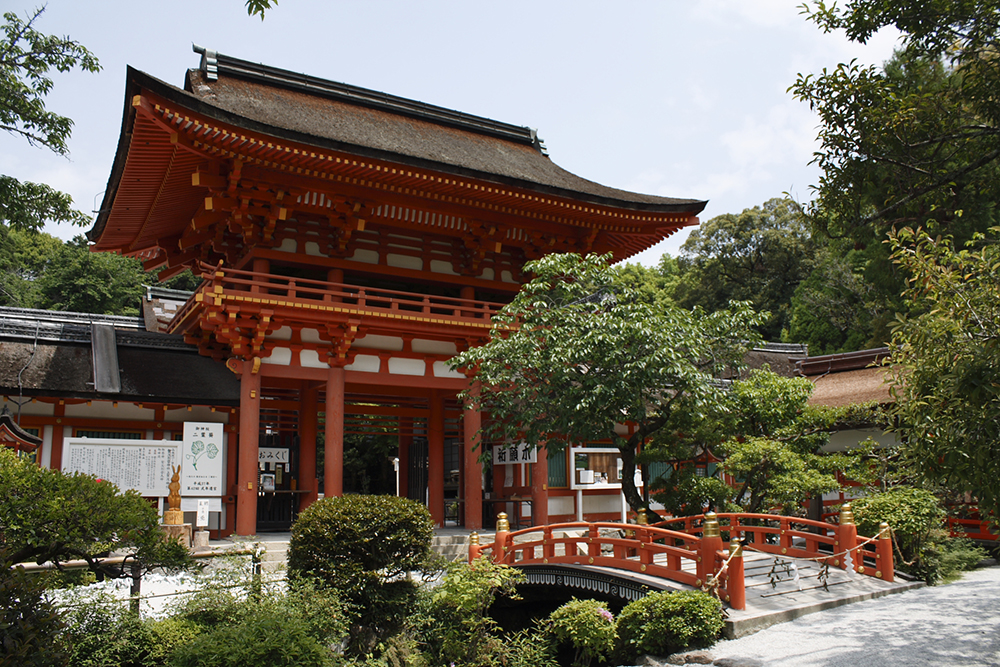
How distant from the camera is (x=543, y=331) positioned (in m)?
12.6

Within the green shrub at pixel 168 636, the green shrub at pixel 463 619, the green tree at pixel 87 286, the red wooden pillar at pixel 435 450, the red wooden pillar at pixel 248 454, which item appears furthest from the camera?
the green tree at pixel 87 286

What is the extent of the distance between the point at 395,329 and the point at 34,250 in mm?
39265

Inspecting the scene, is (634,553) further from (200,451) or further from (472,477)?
(200,451)

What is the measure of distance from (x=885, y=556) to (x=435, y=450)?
9.34 m

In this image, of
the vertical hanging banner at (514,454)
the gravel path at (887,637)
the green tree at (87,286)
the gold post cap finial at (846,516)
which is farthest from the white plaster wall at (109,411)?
the green tree at (87,286)

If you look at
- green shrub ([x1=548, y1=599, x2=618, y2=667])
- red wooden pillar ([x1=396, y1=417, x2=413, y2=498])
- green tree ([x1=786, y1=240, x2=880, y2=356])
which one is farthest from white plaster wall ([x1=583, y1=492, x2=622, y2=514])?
green tree ([x1=786, y1=240, x2=880, y2=356])

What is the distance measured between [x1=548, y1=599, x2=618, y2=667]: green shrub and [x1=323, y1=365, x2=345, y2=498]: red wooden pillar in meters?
5.69

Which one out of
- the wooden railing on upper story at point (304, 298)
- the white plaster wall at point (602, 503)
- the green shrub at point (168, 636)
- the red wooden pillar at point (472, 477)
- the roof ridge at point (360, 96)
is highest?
the roof ridge at point (360, 96)

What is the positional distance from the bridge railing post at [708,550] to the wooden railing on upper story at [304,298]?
6.66m

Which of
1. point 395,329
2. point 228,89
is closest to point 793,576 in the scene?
point 395,329

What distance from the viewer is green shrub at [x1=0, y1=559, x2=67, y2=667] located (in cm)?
637

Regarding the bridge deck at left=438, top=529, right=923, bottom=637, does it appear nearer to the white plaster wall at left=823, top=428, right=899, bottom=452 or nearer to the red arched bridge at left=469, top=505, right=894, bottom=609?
the red arched bridge at left=469, top=505, right=894, bottom=609

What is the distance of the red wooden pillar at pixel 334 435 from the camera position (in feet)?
46.4

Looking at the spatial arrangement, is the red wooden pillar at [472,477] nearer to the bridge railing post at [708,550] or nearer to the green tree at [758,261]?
the bridge railing post at [708,550]
